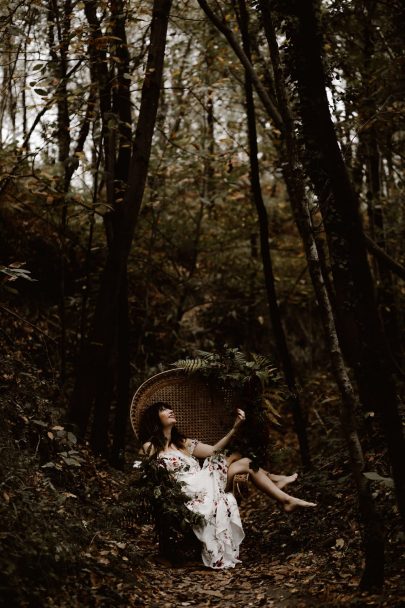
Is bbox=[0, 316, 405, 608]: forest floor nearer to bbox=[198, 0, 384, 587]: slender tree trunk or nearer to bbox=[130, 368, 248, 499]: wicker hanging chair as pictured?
bbox=[198, 0, 384, 587]: slender tree trunk

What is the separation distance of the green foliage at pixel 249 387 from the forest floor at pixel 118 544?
0.82 m

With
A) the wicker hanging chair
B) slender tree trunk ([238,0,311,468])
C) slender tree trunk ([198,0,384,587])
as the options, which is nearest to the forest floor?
slender tree trunk ([198,0,384,587])

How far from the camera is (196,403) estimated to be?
714 centimetres

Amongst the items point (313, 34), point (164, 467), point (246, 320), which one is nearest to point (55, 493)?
point (164, 467)

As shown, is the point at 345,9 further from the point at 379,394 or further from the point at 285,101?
the point at 379,394

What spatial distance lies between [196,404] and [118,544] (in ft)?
7.23

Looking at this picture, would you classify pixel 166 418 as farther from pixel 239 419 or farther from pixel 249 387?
pixel 249 387

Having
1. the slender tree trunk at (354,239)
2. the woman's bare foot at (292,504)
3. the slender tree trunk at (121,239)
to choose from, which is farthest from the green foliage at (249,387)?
the slender tree trunk at (354,239)

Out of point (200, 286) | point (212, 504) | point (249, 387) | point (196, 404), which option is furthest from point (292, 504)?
point (200, 286)

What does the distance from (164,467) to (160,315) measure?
629cm

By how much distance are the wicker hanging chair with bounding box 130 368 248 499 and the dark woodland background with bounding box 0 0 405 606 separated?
75 cm

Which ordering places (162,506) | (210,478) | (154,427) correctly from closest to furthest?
(162,506) → (210,478) → (154,427)

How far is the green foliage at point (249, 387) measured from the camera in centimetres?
674

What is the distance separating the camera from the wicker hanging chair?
23.1 ft
